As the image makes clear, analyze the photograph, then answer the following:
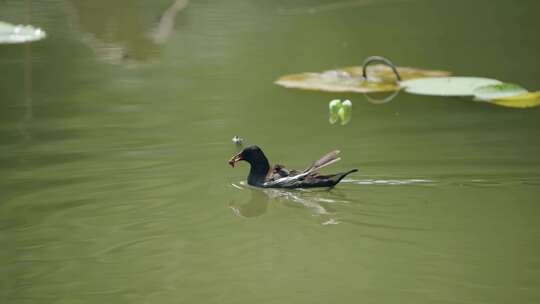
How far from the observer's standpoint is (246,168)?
928cm

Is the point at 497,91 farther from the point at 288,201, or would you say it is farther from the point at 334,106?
the point at 288,201

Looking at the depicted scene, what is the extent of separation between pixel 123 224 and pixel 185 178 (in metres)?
1.18

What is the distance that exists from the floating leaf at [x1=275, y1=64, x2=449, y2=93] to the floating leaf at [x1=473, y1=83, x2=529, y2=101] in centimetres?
101

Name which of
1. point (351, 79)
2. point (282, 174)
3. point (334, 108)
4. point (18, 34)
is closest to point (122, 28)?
point (18, 34)

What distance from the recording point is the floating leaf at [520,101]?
34.2 ft

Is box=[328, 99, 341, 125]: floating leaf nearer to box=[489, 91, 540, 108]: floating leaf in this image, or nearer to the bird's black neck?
the bird's black neck

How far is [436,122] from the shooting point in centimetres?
1001

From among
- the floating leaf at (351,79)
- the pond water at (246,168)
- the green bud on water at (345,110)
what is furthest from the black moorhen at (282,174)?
the floating leaf at (351,79)

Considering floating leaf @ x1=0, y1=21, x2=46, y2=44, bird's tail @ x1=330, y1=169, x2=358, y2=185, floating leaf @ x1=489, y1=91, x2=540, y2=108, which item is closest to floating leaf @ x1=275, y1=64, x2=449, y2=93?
floating leaf @ x1=489, y1=91, x2=540, y2=108

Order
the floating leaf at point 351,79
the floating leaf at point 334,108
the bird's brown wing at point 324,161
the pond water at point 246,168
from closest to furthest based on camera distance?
the pond water at point 246,168 → the bird's brown wing at point 324,161 → the floating leaf at point 334,108 → the floating leaf at point 351,79

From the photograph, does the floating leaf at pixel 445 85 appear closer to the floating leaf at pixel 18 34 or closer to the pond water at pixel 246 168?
the pond water at pixel 246 168

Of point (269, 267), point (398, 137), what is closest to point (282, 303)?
point (269, 267)

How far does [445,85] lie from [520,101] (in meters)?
0.82

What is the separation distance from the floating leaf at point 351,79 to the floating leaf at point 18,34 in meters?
3.26
